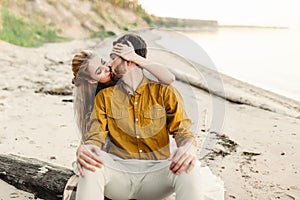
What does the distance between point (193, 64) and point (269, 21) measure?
19667 millimetres

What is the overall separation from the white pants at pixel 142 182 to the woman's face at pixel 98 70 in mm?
265

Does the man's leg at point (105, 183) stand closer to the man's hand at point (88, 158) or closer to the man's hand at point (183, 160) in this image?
the man's hand at point (88, 158)

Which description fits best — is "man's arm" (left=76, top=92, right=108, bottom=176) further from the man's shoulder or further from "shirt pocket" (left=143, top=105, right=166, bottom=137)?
"shirt pocket" (left=143, top=105, right=166, bottom=137)

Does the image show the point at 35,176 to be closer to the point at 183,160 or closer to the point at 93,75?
the point at 93,75

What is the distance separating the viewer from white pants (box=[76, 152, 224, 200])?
170 centimetres

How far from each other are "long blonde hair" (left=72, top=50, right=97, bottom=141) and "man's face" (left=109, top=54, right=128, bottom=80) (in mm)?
89

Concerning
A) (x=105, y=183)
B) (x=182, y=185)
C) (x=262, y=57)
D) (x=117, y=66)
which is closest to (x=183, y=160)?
(x=182, y=185)

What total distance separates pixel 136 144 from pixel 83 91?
0.91ft

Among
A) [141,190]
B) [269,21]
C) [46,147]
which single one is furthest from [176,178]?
[269,21]

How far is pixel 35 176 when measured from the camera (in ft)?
7.50

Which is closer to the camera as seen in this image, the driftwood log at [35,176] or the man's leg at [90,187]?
the man's leg at [90,187]

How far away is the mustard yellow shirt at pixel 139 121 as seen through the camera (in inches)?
69.3

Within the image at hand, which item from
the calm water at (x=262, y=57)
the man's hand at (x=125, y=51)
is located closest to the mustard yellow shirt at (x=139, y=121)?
the man's hand at (x=125, y=51)

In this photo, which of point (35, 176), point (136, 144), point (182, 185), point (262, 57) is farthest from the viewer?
point (262, 57)
